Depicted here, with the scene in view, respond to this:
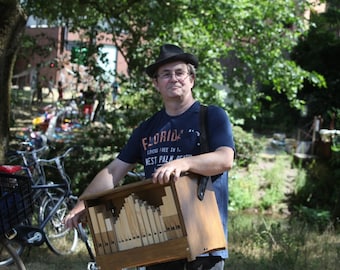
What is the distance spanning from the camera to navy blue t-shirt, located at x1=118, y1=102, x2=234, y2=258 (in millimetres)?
2510

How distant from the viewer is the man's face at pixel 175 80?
102 inches

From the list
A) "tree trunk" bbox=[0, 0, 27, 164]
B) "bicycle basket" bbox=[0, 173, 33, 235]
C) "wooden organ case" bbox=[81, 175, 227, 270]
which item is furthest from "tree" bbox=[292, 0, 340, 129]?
"wooden organ case" bbox=[81, 175, 227, 270]

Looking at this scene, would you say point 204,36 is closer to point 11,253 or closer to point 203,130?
point 11,253

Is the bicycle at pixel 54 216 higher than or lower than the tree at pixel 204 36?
lower

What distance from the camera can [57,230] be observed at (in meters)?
5.89

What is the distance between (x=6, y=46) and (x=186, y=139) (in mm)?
3551

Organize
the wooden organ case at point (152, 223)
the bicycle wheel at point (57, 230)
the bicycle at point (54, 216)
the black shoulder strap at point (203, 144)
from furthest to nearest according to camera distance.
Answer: the bicycle wheel at point (57, 230)
the bicycle at point (54, 216)
the black shoulder strap at point (203, 144)
the wooden organ case at point (152, 223)

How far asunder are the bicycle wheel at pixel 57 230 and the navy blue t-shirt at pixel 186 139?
324cm

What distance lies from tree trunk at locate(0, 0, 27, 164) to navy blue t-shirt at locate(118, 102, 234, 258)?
10.7ft

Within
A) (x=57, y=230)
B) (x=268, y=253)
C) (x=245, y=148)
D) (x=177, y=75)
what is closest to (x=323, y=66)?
(x=245, y=148)

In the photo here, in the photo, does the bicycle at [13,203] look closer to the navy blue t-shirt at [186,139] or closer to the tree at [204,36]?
the navy blue t-shirt at [186,139]

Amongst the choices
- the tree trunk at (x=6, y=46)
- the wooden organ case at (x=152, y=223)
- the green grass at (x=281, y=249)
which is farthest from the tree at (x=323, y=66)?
the wooden organ case at (x=152, y=223)

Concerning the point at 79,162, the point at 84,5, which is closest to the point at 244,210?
the point at 79,162

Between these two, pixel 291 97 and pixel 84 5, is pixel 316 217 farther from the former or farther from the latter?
pixel 84 5
